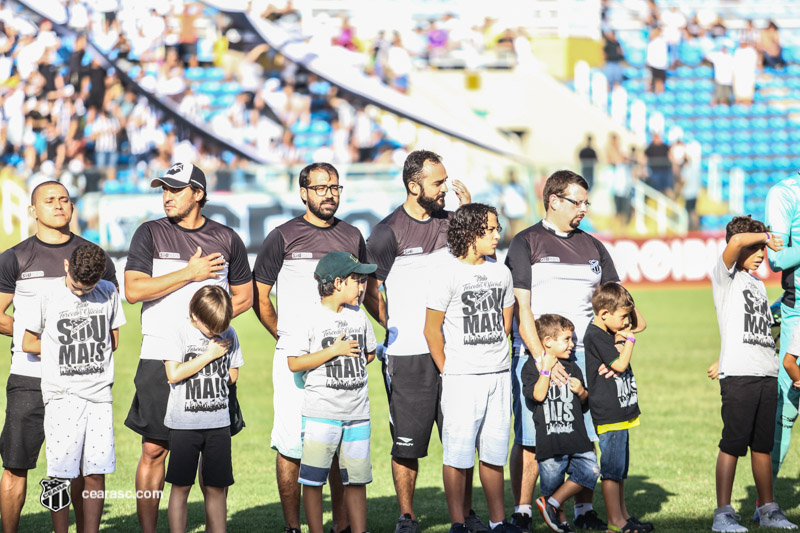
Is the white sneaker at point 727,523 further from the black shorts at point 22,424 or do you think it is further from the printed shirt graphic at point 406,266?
the black shorts at point 22,424

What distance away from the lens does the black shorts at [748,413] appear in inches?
254

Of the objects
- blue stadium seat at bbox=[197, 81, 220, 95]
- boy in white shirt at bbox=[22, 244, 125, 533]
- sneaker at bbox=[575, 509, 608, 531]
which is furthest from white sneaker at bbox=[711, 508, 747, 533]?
blue stadium seat at bbox=[197, 81, 220, 95]

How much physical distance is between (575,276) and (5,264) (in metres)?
3.43

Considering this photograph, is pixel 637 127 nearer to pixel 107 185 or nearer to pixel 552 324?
pixel 107 185

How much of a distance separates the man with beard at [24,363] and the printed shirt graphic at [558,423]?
8.99ft

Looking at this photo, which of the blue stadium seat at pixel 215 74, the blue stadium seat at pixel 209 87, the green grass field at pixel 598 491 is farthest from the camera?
the blue stadium seat at pixel 215 74

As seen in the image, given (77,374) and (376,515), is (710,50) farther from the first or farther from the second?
(77,374)

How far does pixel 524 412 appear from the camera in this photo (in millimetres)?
6492

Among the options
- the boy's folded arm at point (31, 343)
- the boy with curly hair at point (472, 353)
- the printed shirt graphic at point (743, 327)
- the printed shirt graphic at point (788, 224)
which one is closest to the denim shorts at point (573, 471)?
the boy with curly hair at point (472, 353)

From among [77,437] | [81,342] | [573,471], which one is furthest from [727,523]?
[81,342]

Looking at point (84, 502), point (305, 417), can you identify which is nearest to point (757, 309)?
point (305, 417)

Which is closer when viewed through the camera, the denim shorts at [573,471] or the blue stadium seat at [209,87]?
the denim shorts at [573,471]

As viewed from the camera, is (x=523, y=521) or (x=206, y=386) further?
(x=523, y=521)

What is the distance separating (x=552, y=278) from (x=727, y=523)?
1.85 meters
